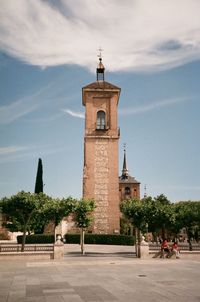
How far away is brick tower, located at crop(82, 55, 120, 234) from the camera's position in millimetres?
44719

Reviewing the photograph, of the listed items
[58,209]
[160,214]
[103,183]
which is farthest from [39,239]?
[160,214]

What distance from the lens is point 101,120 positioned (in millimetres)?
48250

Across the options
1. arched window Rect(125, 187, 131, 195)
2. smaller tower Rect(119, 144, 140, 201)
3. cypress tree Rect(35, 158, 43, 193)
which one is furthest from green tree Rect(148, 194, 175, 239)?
arched window Rect(125, 187, 131, 195)

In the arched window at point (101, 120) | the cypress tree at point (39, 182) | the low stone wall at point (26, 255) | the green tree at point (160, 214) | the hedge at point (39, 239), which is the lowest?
the hedge at point (39, 239)

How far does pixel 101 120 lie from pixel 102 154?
5141 millimetres

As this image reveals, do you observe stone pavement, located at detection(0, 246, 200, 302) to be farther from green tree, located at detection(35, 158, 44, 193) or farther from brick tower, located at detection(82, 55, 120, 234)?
green tree, located at detection(35, 158, 44, 193)

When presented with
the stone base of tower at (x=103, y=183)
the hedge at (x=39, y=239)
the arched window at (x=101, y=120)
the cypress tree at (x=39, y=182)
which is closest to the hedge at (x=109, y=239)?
the stone base of tower at (x=103, y=183)

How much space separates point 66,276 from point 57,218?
1983 cm

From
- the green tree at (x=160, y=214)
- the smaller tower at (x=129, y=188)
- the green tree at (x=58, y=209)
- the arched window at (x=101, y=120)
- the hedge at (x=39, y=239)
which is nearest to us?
the green tree at (x=160, y=214)

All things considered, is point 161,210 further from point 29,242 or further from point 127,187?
point 127,187

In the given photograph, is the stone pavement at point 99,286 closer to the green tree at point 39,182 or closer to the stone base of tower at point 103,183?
the stone base of tower at point 103,183

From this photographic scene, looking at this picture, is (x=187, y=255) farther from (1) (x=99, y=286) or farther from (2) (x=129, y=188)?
(2) (x=129, y=188)

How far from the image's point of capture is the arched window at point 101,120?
4781 centimetres

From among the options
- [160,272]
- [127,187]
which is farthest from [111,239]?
[127,187]
